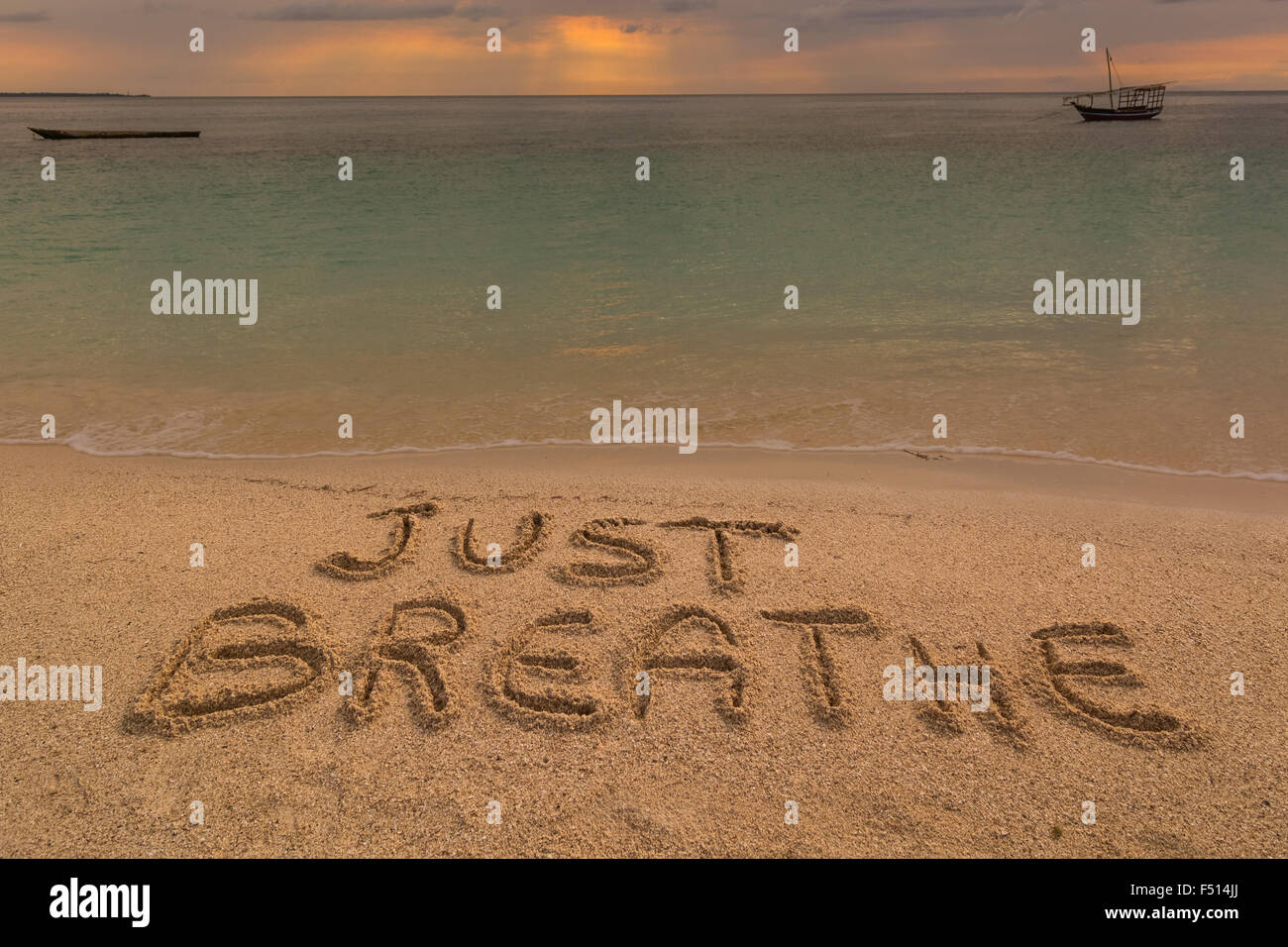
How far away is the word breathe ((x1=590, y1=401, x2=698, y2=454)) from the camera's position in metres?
Answer: 6.71

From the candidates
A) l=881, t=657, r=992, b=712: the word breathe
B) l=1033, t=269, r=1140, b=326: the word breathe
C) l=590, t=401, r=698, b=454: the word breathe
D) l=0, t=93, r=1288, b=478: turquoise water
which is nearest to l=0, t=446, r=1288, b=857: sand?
l=881, t=657, r=992, b=712: the word breathe

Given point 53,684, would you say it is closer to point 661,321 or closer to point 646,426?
point 646,426

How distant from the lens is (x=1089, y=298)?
1143cm

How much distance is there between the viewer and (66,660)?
376 cm

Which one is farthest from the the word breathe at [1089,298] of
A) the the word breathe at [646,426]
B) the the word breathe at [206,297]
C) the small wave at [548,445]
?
the the word breathe at [206,297]

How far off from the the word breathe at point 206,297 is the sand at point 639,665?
226 inches

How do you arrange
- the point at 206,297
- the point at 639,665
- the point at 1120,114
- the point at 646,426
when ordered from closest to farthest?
the point at 639,665, the point at 646,426, the point at 206,297, the point at 1120,114

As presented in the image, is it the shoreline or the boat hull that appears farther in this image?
the boat hull

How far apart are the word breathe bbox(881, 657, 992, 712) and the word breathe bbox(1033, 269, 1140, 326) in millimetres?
7924

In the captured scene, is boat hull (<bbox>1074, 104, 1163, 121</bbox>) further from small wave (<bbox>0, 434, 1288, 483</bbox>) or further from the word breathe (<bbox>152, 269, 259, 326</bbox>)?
small wave (<bbox>0, 434, 1288, 483</bbox>)

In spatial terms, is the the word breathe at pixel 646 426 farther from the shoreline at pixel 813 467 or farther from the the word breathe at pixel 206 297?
the the word breathe at pixel 206 297

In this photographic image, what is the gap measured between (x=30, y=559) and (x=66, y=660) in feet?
3.98

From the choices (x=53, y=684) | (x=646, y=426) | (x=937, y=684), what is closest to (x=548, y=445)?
(x=646, y=426)

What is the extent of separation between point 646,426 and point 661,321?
142 inches
